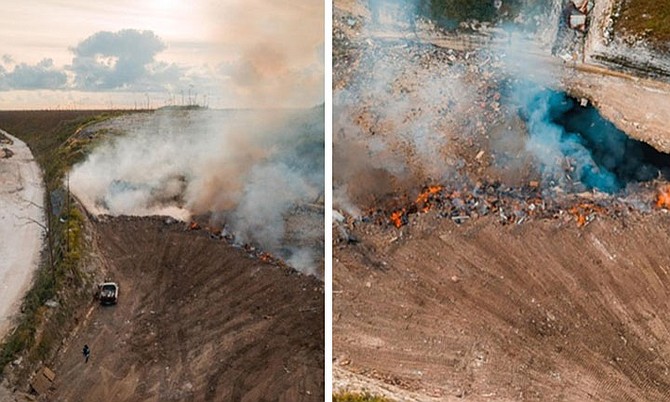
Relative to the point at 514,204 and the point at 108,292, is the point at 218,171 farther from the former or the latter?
the point at 514,204

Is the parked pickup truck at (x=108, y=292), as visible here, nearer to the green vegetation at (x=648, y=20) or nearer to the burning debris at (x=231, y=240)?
the burning debris at (x=231, y=240)

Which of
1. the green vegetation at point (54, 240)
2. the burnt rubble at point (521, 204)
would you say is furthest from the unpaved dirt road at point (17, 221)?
the burnt rubble at point (521, 204)

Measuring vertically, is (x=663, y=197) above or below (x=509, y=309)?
above

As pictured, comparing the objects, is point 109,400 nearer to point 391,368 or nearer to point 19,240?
point 19,240

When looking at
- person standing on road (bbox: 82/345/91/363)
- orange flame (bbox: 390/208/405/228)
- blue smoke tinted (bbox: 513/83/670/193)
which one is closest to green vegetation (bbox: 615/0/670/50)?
blue smoke tinted (bbox: 513/83/670/193)

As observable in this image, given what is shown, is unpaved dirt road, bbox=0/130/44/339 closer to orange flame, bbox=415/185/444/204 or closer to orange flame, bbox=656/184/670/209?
orange flame, bbox=415/185/444/204

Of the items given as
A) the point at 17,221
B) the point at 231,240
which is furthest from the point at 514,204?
the point at 17,221

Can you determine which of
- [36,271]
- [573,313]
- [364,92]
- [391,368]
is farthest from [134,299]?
[573,313]
